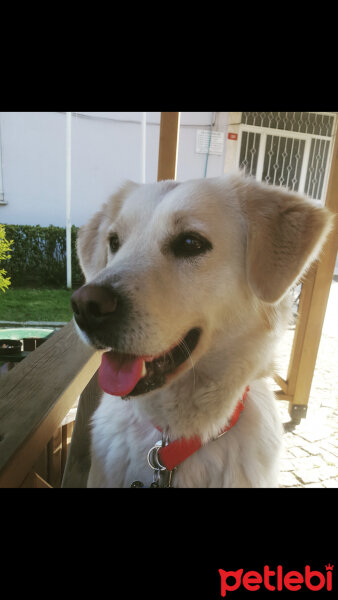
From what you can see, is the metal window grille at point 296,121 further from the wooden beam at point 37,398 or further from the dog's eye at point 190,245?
the wooden beam at point 37,398

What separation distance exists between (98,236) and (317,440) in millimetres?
2283

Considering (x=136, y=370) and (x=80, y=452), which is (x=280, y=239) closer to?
(x=136, y=370)

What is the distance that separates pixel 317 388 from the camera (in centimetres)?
371

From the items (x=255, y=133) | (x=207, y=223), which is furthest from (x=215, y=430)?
(x=255, y=133)

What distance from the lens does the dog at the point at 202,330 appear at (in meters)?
1.17

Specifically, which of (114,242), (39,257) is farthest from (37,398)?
(39,257)

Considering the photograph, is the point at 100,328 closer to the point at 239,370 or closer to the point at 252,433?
the point at 239,370

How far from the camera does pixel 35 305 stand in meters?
5.71

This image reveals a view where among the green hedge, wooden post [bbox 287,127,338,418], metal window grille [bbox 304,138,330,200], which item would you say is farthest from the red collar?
metal window grille [bbox 304,138,330,200]

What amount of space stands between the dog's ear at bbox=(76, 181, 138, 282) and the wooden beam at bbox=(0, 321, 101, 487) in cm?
47

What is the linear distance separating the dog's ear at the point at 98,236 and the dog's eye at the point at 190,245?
51cm

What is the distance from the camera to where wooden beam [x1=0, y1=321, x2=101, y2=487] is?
0.73m

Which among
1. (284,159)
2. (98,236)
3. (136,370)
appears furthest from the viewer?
(284,159)
